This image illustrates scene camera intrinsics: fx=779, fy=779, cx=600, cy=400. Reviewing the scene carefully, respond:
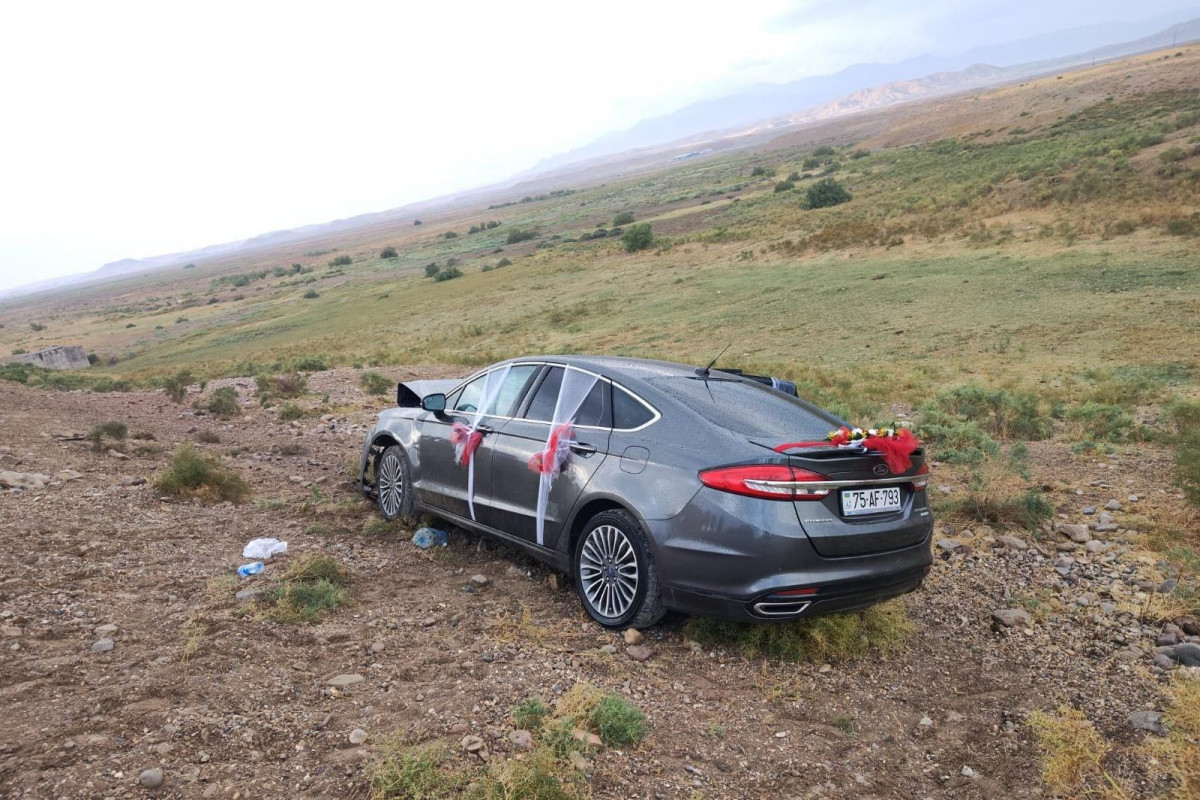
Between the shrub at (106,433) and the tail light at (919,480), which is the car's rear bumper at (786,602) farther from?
the shrub at (106,433)

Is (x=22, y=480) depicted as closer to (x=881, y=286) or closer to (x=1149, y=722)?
(x=1149, y=722)

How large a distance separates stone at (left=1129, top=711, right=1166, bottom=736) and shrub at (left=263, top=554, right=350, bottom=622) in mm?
4194

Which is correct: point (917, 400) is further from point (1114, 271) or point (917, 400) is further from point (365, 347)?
point (365, 347)

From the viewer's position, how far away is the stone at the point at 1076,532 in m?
5.73

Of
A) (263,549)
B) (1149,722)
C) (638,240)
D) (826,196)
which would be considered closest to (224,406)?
(263,549)

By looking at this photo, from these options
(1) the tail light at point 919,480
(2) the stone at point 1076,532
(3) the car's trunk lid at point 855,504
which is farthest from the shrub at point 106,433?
(2) the stone at point 1076,532

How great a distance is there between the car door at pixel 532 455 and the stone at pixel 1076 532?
375 cm

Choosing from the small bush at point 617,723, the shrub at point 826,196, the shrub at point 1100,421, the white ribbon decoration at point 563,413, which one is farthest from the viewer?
the shrub at point 826,196

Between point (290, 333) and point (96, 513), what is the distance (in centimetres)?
3058

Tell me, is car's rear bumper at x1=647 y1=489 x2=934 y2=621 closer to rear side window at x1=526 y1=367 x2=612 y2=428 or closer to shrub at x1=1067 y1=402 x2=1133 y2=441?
rear side window at x1=526 y1=367 x2=612 y2=428

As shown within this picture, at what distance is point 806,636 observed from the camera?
4.30m

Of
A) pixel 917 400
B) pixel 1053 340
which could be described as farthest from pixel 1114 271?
pixel 917 400

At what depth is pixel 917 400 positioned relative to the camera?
37.1ft

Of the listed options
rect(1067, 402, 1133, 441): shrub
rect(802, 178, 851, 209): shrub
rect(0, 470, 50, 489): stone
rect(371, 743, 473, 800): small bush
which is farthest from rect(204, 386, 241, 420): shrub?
rect(802, 178, 851, 209): shrub
